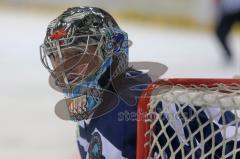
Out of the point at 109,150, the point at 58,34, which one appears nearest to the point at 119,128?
the point at 109,150

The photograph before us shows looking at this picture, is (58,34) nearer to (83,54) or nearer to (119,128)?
(83,54)

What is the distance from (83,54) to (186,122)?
0.72 feet

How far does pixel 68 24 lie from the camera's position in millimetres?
1001

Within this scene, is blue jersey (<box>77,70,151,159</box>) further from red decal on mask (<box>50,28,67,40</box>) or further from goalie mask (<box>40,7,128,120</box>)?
red decal on mask (<box>50,28,67,40</box>)

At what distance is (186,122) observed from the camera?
0.91 metres

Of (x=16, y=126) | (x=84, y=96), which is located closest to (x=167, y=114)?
(x=84, y=96)

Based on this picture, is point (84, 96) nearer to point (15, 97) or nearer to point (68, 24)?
point (68, 24)

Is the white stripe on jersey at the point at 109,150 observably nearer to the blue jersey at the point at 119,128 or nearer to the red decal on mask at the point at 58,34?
the blue jersey at the point at 119,128

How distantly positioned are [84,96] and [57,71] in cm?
8

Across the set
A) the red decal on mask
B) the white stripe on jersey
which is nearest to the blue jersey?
the white stripe on jersey

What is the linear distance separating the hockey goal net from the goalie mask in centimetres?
13

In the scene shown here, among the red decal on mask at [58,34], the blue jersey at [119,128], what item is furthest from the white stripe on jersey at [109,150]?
the red decal on mask at [58,34]

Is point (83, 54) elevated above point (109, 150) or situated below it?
above

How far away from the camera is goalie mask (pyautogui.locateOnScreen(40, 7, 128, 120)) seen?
98 cm
